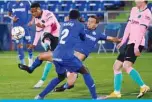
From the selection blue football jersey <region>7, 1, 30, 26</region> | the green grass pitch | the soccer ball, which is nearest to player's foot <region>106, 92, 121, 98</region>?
the green grass pitch

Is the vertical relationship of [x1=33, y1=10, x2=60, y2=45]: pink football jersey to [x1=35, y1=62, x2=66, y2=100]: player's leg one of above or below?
above

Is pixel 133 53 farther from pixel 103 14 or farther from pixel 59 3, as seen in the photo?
pixel 59 3

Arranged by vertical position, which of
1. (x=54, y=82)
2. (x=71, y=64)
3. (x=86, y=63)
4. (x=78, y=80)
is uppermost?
(x=71, y=64)

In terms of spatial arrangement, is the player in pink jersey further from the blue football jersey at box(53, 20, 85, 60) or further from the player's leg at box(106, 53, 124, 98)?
the blue football jersey at box(53, 20, 85, 60)

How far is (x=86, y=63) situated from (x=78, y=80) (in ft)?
16.2

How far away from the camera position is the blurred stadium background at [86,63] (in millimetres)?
12469

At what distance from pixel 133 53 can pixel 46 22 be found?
2577 mm

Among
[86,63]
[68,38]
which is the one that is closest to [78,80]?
[68,38]

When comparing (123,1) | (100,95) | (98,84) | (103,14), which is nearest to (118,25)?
(103,14)

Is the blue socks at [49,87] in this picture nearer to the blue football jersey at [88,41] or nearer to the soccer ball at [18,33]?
the blue football jersey at [88,41]

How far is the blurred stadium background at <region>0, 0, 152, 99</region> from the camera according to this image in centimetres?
1247

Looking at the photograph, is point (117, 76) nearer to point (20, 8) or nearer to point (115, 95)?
point (115, 95)

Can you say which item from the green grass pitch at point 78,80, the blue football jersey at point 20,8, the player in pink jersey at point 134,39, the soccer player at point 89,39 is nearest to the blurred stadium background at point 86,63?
the green grass pitch at point 78,80

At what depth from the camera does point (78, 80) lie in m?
14.9
